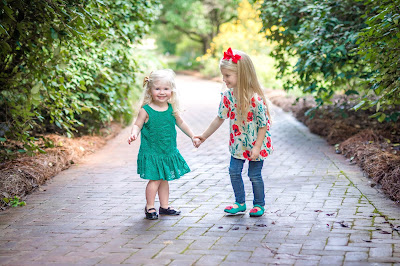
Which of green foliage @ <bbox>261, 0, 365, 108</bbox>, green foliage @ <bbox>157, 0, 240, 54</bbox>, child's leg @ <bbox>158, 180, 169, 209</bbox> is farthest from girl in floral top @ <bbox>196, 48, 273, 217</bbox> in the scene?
green foliage @ <bbox>157, 0, 240, 54</bbox>

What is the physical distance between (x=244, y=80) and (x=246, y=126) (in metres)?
0.41

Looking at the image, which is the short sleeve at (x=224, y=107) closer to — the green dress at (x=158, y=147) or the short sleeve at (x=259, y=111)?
the short sleeve at (x=259, y=111)

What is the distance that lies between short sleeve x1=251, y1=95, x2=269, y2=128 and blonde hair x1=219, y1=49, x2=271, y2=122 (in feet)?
0.16

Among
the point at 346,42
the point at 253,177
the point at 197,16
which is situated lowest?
the point at 253,177

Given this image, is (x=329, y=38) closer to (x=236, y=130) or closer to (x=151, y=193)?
(x=236, y=130)

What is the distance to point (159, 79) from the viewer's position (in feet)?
15.6

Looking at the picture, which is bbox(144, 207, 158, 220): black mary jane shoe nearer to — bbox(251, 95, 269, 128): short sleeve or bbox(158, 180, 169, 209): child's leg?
bbox(158, 180, 169, 209): child's leg

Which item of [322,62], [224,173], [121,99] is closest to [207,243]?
[224,173]

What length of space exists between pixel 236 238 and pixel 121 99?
6.28m

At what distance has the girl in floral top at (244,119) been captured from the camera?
4.62 meters

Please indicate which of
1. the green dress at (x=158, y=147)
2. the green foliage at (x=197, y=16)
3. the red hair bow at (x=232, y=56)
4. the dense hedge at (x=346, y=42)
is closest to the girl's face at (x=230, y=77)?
the red hair bow at (x=232, y=56)

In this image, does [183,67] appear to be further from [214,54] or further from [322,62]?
[322,62]

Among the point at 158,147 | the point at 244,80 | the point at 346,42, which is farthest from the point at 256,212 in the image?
the point at 346,42

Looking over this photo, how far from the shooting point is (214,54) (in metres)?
27.6
